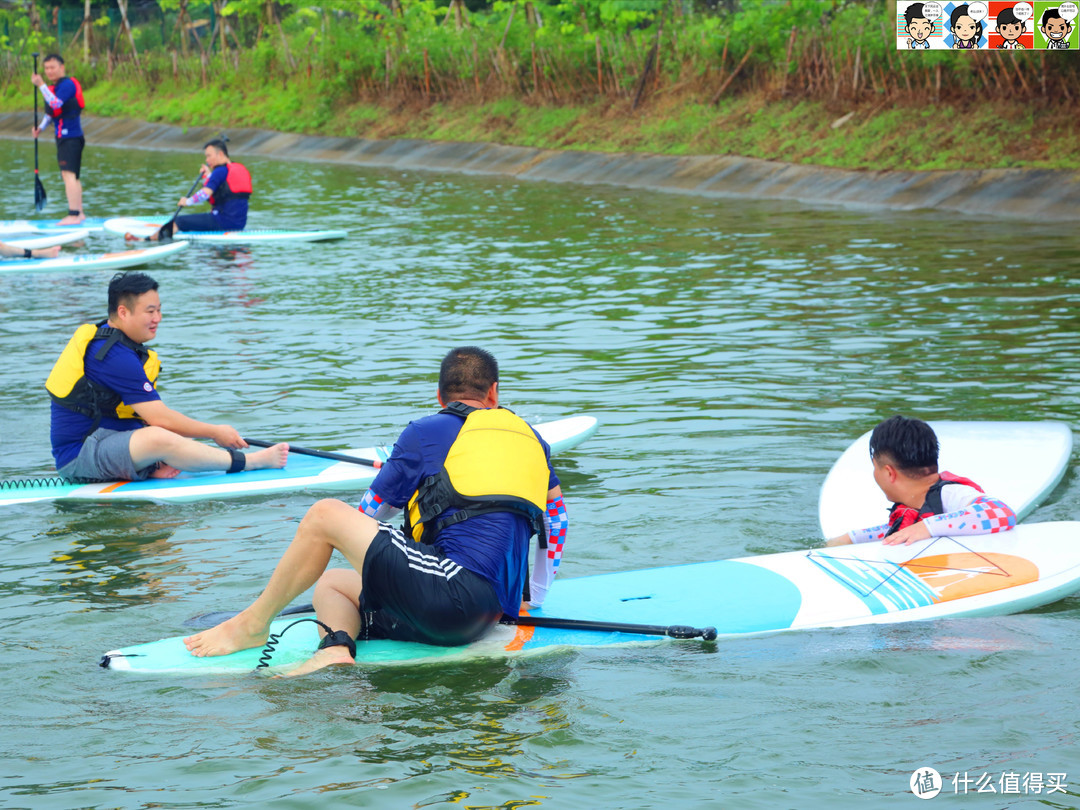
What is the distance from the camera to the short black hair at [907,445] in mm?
4562

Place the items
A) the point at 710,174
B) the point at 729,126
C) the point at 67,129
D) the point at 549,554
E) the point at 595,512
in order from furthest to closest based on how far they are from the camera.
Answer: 1. the point at 729,126
2. the point at 710,174
3. the point at 67,129
4. the point at 595,512
5. the point at 549,554

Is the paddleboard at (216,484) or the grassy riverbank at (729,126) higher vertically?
the grassy riverbank at (729,126)

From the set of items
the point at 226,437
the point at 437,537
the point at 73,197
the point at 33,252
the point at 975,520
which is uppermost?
the point at 73,197

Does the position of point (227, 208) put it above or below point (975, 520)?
above

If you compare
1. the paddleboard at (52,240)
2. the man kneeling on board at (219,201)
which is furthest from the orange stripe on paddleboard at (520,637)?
the man kneeling on board at (219,201)

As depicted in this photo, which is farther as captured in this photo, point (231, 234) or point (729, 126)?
point (729, 126)

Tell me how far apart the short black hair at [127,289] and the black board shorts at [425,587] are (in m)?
2.40

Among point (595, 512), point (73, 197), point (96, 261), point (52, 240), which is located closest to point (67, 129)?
point (73, 197)

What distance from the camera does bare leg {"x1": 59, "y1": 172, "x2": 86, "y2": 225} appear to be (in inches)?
587

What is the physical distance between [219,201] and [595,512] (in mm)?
9730

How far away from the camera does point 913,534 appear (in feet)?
15.6

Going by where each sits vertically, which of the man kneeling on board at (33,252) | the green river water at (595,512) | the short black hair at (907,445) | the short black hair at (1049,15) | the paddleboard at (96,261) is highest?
the short black hair at (1049,15)

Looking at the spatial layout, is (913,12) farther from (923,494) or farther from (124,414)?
(124,414)

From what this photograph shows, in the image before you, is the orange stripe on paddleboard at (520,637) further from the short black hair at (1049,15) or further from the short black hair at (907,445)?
the short black hair at (1049,15)
